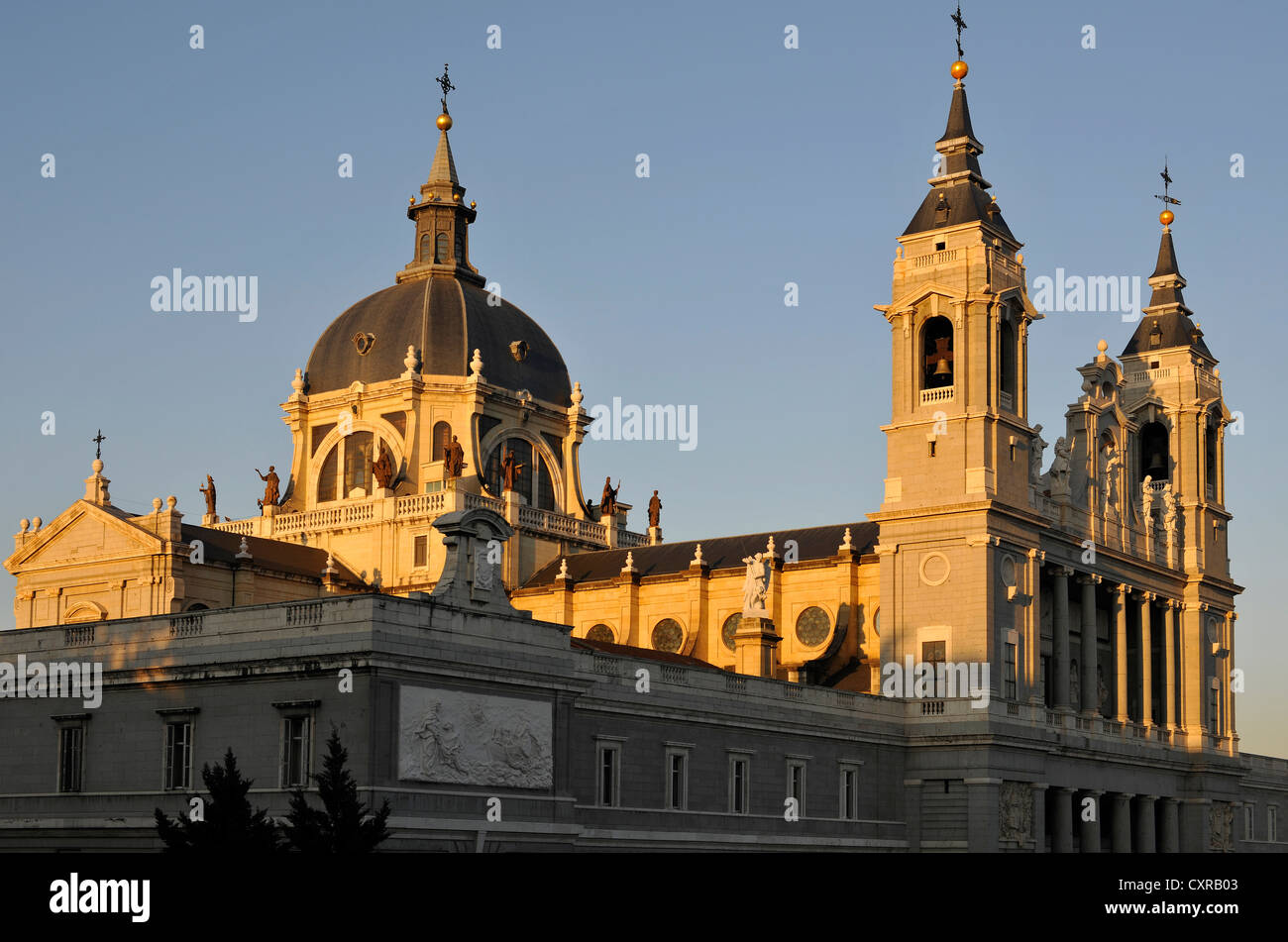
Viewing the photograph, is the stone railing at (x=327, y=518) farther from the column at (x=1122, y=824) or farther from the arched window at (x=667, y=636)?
the column at (x=1122, y=824)

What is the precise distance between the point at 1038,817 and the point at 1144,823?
11.7 m

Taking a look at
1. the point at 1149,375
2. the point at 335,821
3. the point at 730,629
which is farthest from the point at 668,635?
the point at 335,821

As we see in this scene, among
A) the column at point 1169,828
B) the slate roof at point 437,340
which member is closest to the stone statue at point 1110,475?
the column at point 1169,828

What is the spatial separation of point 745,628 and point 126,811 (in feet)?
98.8

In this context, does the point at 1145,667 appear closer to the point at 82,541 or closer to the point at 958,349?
the point at 958,349

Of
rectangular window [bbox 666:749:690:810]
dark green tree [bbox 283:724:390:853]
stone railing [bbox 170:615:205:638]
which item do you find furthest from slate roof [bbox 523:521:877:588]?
dark green tree [bbox 283:724:390:853]

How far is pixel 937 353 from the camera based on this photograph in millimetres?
77562

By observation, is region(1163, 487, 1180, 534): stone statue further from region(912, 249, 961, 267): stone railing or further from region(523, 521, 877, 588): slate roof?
region(912, 249, 961, 267): stone railing

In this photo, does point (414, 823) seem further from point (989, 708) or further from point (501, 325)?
point (501, 325)

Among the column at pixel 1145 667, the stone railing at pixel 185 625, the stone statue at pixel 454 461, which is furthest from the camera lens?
the stone statue at pixel 454 461

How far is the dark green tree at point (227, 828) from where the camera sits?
41.6 m

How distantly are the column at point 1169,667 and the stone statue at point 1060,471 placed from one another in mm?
11770

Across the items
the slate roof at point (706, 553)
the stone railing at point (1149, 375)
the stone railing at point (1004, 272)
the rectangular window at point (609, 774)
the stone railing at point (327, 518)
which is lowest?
the rectangular window at point (609, 774)
